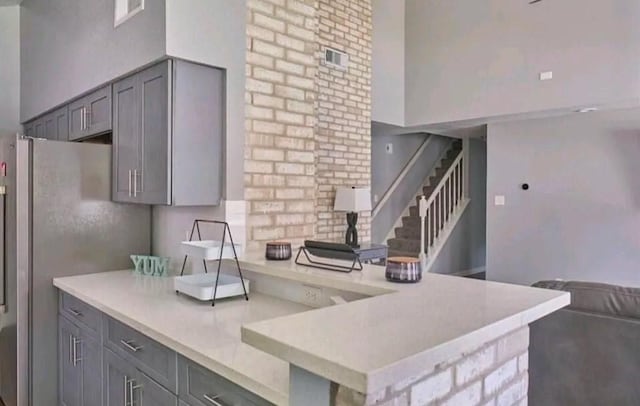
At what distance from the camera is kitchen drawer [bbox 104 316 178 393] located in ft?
5.39

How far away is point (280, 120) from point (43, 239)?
1.59 meters

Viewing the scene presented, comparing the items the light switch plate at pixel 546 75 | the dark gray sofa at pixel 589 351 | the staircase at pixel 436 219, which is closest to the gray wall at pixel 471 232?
the staircase at pixel 436 219

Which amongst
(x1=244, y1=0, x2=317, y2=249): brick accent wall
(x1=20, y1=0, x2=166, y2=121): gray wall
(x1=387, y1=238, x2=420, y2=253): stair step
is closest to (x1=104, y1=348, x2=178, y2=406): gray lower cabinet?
(x1=244, y1=0, x2=317, y2=249): brick accent wall

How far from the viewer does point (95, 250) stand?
9.66 ft

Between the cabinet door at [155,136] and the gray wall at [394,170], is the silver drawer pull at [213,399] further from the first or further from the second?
the gray wall at [394,170]

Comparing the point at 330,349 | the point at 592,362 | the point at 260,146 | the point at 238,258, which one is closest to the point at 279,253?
the point at 238,258

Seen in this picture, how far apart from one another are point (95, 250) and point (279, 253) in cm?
139

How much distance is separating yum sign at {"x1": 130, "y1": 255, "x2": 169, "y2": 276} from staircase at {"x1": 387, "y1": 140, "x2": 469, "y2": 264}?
4.36 m

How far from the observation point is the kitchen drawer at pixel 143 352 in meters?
1.64

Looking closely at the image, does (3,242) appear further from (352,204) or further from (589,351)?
(589,351)

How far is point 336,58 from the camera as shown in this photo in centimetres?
521

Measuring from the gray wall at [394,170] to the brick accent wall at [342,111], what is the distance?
3.94ft

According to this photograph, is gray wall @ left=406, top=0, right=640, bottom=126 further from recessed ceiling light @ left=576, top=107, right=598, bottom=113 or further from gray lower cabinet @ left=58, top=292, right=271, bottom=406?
gray lower cabinet @ left=58, top=292, right=271, bottom=406

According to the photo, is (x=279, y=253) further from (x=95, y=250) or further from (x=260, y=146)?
(x=95, y=250)
